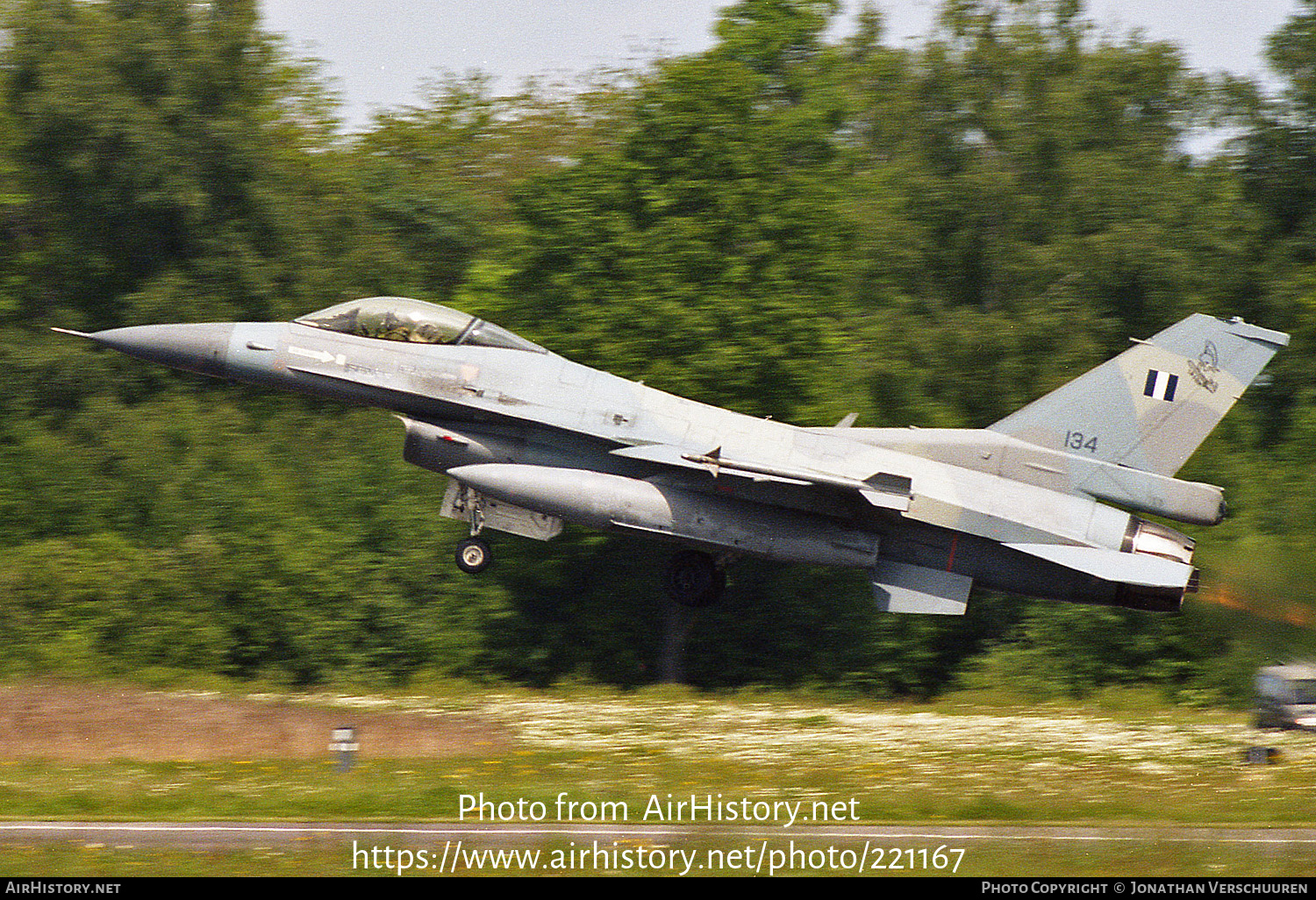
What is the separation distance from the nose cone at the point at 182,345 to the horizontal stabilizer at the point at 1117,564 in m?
10.9

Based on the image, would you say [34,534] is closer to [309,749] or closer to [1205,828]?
[309,749]

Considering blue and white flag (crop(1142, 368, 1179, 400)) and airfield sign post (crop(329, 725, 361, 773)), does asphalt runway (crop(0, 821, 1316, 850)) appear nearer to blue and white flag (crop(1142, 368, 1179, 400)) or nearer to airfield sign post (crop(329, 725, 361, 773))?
airfield sign post (crop(329, 725, 361, 773))

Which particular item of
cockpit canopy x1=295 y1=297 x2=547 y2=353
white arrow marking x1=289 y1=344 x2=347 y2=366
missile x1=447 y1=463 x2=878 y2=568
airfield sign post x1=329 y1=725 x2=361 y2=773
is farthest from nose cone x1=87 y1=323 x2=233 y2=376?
airfield sign post x1=329 y1=725 x2=361 y2=773

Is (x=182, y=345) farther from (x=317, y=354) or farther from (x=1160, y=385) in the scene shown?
(x=1160, y=385)

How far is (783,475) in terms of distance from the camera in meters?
16.4

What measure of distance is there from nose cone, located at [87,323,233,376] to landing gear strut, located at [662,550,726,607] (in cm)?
696

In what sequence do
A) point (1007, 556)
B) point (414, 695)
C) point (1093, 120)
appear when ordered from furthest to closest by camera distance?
point (1093, 120) < point (414, 695) < point (1007, 556)

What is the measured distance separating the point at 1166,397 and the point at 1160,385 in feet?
0.60

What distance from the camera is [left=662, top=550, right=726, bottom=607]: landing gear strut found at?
19.0 m

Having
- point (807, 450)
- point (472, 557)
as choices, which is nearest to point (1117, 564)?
point (807, 450)


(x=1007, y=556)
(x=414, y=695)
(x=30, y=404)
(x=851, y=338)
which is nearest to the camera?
(x=1007, y=556)

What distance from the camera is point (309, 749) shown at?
590 inches
